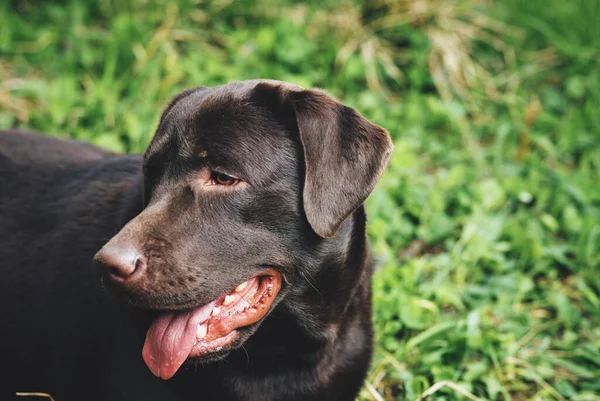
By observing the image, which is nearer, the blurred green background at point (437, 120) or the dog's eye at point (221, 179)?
the dog's eye at point (221, 179)

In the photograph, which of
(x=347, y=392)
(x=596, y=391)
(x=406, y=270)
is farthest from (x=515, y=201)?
(x=347, y=392)

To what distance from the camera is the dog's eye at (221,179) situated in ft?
8.39

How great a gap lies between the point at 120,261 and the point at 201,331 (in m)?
0.39

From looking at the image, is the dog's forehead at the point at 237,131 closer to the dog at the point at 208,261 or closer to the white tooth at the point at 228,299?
the dog at the point at 208,261

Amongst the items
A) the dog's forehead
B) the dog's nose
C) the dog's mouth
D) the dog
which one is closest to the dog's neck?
the dog

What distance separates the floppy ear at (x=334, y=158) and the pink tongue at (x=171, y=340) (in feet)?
1.71

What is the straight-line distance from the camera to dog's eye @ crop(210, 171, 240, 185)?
256 cm

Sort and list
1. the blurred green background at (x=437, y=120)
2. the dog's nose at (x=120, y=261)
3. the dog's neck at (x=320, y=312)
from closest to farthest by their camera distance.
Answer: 1. the dog's nose at (x=120, y=261)
2. the dog's neck at (x=320, y=312)
3. the blurred green background at (x=437, y=120)

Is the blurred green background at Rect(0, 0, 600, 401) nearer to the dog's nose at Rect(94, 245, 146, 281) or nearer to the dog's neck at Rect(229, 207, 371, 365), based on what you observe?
the dog's neck at Rect(229, 207, 371, 365)

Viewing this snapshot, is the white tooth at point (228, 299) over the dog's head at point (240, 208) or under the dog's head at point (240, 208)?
under

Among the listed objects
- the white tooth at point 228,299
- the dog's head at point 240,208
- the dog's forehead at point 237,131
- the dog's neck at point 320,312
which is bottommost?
the dog's neck at point 320,312

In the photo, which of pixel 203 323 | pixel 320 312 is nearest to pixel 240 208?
pixel 203 323

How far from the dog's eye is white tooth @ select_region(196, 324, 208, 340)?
19.3 inches

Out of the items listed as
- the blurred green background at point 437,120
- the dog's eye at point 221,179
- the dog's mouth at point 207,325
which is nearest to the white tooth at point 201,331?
the dog's mouth at point 207,325
